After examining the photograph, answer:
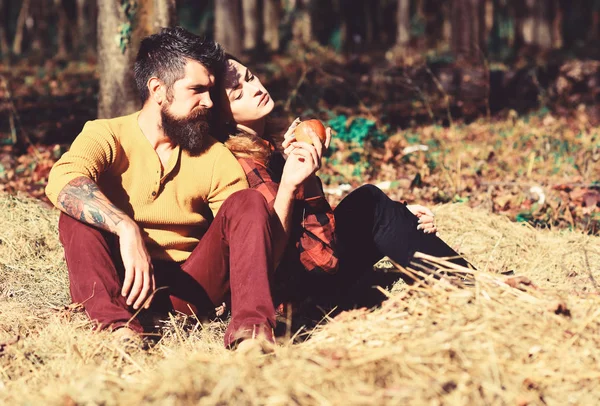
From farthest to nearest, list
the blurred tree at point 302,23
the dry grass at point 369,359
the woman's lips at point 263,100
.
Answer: the blurred tree at point 302,23 < the woman's lips at point 263,100 < the dry grass at point 369,359

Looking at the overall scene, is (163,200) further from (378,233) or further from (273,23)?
(273,23)

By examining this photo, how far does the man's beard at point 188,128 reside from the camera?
12.0 ft

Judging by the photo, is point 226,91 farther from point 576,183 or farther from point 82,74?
point 82,74

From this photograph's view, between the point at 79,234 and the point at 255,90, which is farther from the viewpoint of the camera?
the point at 255,90

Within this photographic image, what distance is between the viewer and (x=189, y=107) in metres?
3.67

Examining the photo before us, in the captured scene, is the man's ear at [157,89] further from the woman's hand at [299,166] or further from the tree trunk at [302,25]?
the tree trunk at [302,25]

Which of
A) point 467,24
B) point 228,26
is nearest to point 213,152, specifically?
point 228,26

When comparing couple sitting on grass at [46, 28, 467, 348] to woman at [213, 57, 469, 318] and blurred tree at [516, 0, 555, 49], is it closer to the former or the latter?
woman at [213, 57, 469, 318]

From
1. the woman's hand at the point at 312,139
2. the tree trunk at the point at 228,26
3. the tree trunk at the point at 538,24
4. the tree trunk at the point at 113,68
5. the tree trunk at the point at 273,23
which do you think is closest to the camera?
the woman's hand at the point at 312,139

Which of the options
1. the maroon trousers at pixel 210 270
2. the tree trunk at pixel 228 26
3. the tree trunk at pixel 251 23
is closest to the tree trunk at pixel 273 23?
the tree trunk at pixel 251 23

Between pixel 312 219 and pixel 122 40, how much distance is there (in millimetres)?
3710

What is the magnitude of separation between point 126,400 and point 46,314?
1581 millimetres

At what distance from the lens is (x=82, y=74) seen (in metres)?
13.4

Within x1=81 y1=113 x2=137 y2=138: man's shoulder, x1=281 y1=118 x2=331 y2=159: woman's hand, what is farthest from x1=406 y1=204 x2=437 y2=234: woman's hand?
x1=81 y1=113 x2=137 y2=138: man's shoulder
